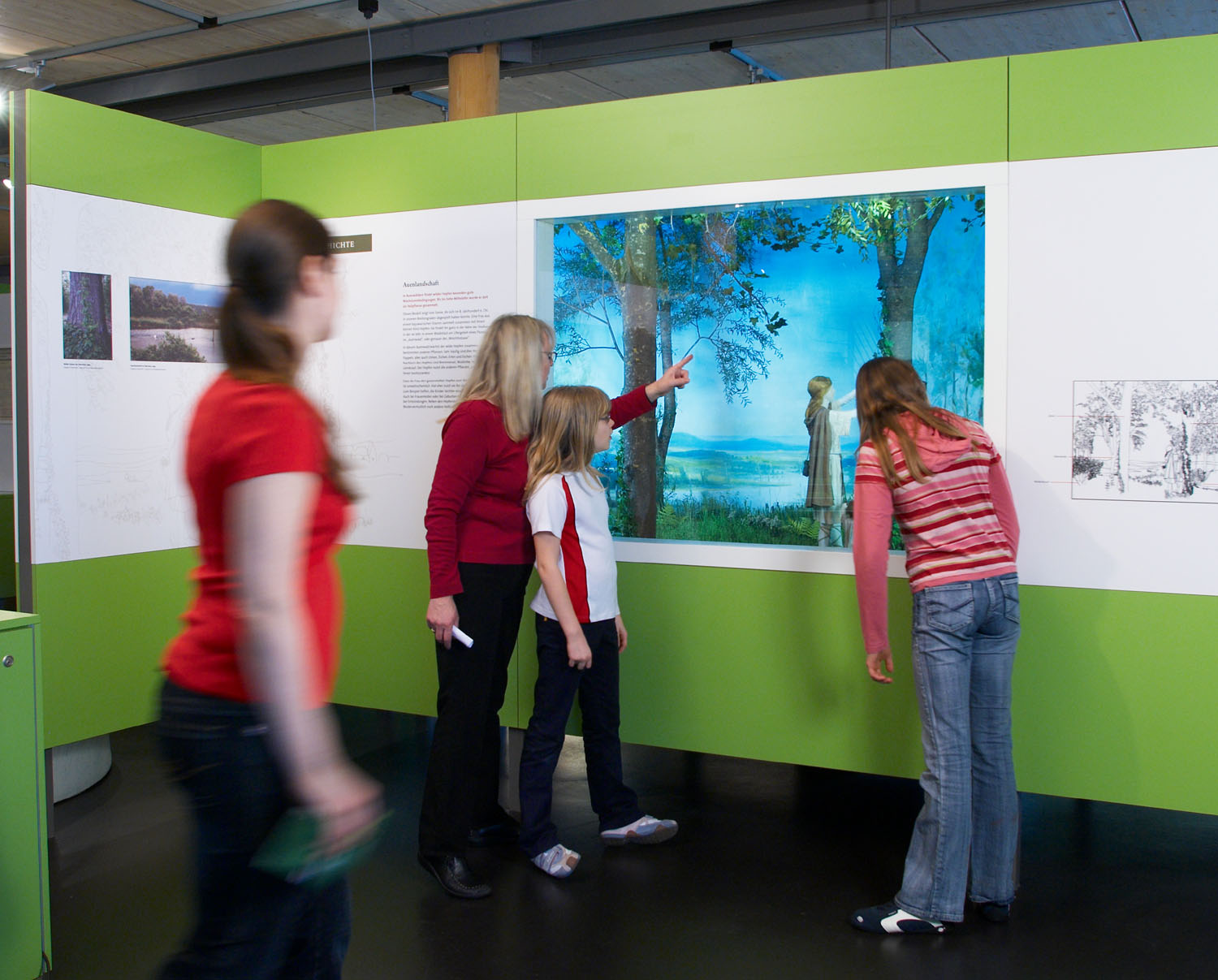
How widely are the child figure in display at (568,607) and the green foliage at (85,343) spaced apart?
6.57 feet

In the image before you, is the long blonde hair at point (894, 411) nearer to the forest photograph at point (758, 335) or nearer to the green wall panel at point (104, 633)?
the forest photograph at point (758, 335)

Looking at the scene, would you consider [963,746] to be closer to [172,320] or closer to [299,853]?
[299,853]

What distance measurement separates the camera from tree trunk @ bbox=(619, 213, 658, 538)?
14.0 ft

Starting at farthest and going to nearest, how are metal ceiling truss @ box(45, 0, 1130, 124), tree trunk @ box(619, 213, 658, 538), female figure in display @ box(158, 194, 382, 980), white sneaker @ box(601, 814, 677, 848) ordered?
metal ceiling truss @ box(45, 0, 1130, 124) → tree trunk @ box(619, 213, 658, 538) → white sneaker @ box(601, 814, 677, 848) → female figure in display @ box(158, 194, 382, 980)

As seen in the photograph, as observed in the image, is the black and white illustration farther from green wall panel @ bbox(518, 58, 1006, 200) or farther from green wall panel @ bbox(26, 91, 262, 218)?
green wall panel @ bbox(26, 91, 262, 218)

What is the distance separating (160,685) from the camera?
160 cm

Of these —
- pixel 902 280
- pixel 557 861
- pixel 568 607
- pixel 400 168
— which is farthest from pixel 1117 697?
pixel 400 168

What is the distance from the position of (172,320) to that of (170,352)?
139 mm

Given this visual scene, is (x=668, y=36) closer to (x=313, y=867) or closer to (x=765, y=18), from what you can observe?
(x=765, y=18)

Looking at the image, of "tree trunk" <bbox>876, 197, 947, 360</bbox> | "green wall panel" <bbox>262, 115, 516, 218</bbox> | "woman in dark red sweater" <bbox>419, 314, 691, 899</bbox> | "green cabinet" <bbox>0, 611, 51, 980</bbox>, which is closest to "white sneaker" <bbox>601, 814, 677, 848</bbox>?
"woman in dark red sweater" <bbox>419, 314, 691, 899</bbox>

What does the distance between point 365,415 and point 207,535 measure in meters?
3.23

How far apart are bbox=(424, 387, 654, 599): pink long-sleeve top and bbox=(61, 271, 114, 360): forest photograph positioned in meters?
1.79

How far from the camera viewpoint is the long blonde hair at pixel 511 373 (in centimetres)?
332

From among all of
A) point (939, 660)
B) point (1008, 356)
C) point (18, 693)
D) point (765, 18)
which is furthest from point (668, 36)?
point (18, 693)
